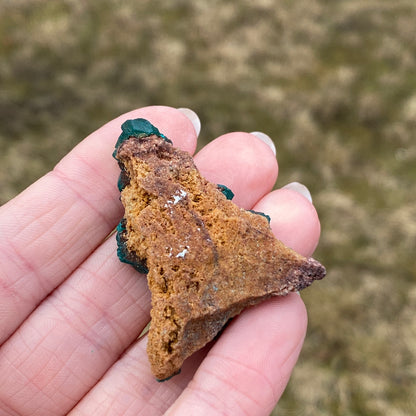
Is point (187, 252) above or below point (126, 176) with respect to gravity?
below

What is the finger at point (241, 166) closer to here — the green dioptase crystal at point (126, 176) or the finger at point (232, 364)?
the green dioptase crystal at point (126, 176)

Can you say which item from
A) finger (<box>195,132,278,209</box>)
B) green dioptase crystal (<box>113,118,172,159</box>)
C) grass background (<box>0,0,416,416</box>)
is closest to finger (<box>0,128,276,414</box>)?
green dioptase crystal (<box>113,118,172,159</box>)

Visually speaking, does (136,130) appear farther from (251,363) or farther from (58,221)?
(251,363)

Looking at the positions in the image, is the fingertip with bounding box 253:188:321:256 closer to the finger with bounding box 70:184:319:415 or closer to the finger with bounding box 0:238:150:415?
the finger with bounding box 70:184:319:415

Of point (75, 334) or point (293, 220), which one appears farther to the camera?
point (293, 220)

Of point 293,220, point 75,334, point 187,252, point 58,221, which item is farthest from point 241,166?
point 75,334

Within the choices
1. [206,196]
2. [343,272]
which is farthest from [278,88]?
[206,196]

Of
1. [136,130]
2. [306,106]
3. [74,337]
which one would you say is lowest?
[74,337]
